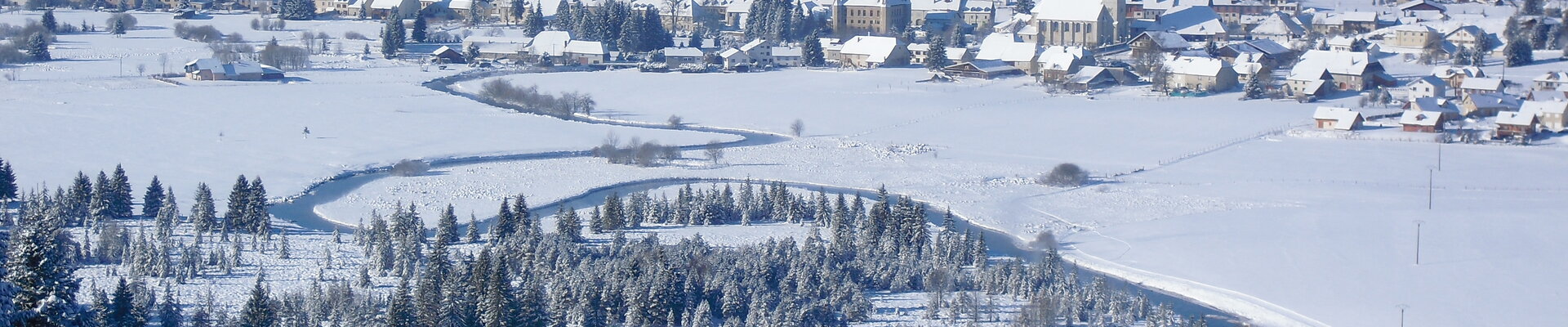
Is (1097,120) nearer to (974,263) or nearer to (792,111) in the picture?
(792,111)

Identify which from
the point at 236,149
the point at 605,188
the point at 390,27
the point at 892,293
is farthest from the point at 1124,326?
the point at 390,27

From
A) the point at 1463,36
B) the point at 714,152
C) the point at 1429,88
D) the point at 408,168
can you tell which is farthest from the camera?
the point at 1463,36

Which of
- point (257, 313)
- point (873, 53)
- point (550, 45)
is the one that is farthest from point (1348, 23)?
point (257, 313)

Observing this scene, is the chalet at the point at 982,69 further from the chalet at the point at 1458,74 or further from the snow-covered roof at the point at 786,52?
the chalet at the point at 1458,74

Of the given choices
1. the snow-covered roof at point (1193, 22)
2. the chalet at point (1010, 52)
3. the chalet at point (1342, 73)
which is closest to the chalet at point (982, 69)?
the chalet at point (1010, 52)

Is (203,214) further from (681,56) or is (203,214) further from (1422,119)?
(681,56)

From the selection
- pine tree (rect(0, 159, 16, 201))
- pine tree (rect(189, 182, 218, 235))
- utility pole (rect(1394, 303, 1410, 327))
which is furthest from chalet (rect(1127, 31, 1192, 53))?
pine tree (rect(0, 159, 16, 201))
